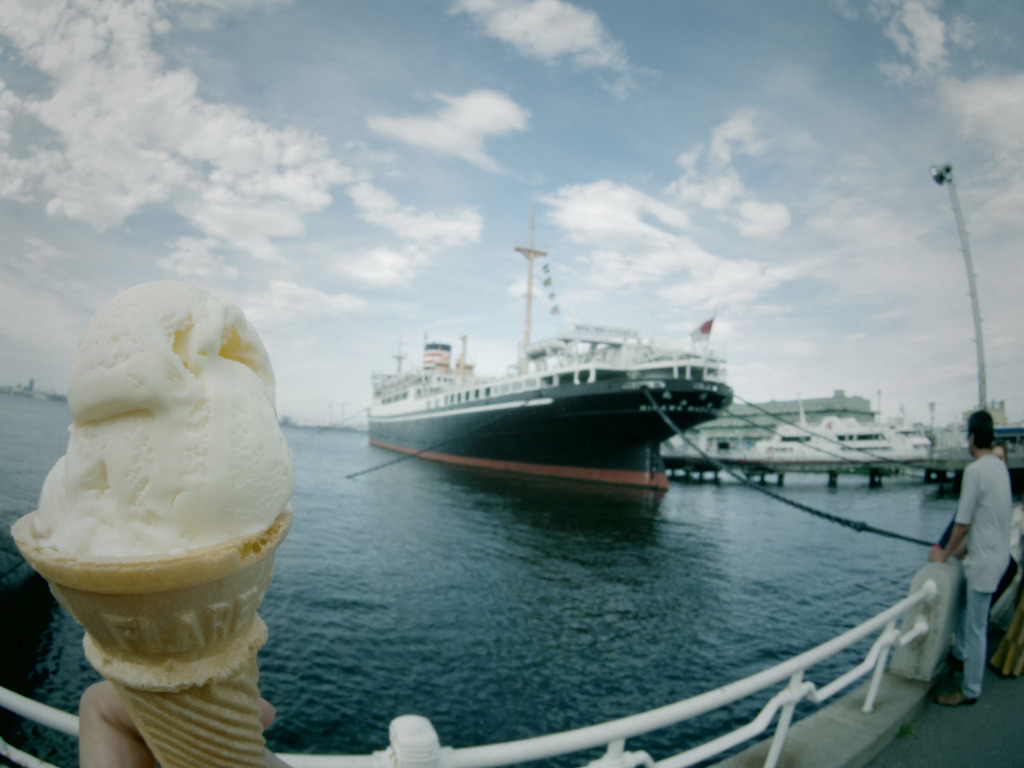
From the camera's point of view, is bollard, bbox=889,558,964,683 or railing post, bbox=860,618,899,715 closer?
railing post, bbox=860,618,899,715

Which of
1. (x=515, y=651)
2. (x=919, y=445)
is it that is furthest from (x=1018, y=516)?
(x=919, y=445)

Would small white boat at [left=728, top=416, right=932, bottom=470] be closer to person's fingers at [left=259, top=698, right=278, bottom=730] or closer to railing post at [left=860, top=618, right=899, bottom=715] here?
railing post at [left=860, top=618, right=899, bottom=715]

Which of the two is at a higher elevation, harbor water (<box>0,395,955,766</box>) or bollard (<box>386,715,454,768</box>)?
bollard (<box>386,715,454,768</box>)

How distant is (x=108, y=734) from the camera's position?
3.45 feet

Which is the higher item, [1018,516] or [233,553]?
[233,553]

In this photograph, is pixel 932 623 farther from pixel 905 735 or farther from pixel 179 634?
pixel 179 634

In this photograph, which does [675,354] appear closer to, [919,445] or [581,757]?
[581,757]

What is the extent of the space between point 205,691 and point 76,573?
0.34 metres

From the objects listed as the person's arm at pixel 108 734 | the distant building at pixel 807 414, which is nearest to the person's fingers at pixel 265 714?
the person's arm at pixel 108 734

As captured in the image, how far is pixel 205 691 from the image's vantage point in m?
1.02

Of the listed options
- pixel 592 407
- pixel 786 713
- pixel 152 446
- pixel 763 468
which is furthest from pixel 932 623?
pixel 763 468

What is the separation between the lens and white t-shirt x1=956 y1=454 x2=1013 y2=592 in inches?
149

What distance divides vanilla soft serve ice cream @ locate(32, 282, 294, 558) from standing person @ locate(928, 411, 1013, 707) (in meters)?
4.63

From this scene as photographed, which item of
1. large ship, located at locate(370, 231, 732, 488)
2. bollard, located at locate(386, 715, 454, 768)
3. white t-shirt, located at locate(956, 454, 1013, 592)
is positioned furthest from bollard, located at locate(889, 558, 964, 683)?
large ship, located at locate(370, 231, 732, 488)
